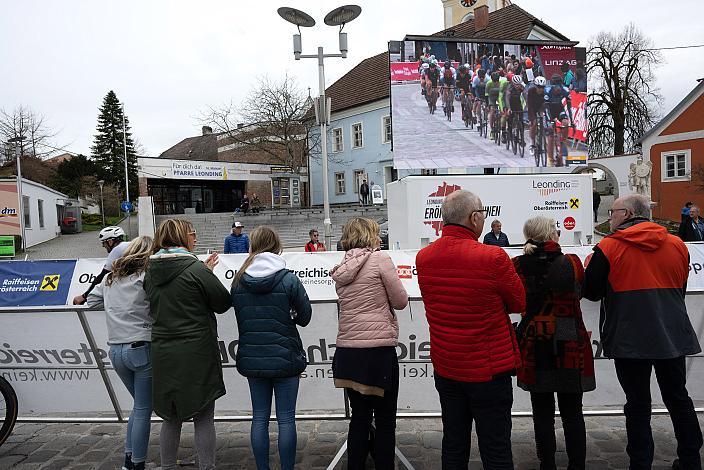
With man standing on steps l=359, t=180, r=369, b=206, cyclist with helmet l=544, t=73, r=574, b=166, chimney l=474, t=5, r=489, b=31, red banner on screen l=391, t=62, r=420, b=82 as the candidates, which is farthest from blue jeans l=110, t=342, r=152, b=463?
man standing on steps l=359, t=180, r=369, b=206

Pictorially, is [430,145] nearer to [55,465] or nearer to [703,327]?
[703,327]

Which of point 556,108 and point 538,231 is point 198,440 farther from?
point 556,108

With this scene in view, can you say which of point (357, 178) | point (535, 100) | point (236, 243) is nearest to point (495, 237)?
point (236, 243)

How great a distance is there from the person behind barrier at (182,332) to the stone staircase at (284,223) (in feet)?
75.4

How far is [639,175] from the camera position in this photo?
94.3 feet

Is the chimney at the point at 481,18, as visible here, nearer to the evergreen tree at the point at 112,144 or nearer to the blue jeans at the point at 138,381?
the blue jeans at the point at 138,381

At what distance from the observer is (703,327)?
4094 mm

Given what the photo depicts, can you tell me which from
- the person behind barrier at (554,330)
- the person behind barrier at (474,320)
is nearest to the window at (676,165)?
the person behind barrier at (554,330)

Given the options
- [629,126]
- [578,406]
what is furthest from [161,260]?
[629,126]

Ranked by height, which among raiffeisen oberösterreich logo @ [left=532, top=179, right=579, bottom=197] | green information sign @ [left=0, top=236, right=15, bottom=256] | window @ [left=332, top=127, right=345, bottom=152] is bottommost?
green information sign @ [left=0, top=236, right=15, bottom=256]

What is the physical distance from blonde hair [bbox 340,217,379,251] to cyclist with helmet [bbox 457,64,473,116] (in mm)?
12890

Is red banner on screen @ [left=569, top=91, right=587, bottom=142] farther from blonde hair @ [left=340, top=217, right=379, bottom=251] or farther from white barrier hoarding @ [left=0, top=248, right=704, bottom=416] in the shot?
blonde hair @ [left=340, top=217, right=379, bottom=251]

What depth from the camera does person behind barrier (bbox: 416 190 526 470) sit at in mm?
2805

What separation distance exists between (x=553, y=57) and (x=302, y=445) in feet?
48.1
